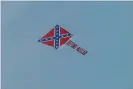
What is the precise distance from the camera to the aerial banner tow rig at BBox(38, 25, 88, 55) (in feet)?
5.99

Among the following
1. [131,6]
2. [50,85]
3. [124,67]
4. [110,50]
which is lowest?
[50,85]

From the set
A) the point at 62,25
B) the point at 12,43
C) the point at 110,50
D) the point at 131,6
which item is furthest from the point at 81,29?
the point at 12,43

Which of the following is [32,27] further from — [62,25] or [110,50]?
[110,50]

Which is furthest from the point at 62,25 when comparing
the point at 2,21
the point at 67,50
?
the point at 2,21

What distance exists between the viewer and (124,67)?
1.83 meters

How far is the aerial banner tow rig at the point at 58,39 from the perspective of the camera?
1.83 meters

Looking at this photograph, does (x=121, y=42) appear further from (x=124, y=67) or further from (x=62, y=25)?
(x=62, y=25)

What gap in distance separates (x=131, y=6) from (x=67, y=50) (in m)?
0.57

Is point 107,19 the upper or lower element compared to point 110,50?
upper

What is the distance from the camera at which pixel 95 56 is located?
5.99ft

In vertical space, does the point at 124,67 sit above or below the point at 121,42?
below

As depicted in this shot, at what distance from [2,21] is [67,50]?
1.74 feet

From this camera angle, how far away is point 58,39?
6.02 feet

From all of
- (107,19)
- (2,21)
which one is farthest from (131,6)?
(2,21)
